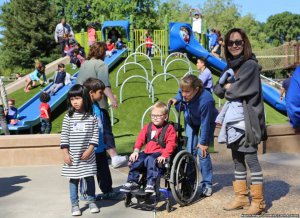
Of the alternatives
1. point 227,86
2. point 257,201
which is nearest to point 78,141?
point 227,86

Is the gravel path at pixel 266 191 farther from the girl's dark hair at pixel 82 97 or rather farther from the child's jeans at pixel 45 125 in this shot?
the child's jeans at pixel 45 125

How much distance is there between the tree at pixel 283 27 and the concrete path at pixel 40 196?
114m

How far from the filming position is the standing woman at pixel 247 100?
4.50m

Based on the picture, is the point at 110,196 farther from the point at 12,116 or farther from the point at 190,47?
the point at 190,47

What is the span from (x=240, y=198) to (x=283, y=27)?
389ft

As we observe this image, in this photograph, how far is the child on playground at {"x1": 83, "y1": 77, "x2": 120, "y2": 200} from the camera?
17.0ft

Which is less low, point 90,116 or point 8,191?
point 90,116

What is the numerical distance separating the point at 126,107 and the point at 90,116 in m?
9.00

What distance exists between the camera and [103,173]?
17.7ft

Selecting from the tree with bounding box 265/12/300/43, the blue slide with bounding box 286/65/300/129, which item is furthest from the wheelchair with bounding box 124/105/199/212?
the tree with bounding box 265/12/300/43

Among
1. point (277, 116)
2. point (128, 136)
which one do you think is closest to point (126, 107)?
point (128, 136)

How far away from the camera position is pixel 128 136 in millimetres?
11352

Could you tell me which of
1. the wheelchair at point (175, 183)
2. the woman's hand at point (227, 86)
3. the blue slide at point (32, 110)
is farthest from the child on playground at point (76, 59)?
the woman's hand at point (227, 86)

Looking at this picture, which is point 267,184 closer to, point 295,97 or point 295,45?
point 295,97
